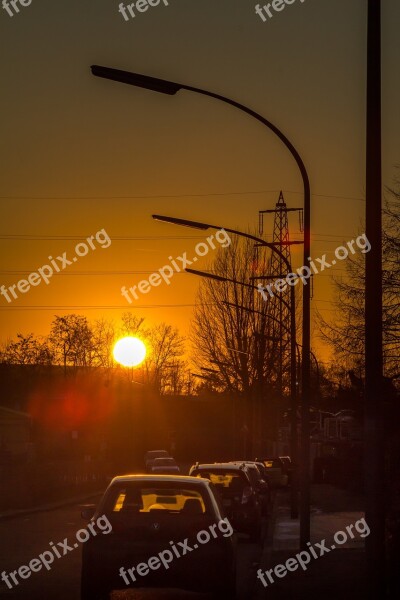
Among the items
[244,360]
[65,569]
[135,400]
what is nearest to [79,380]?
[135,400]

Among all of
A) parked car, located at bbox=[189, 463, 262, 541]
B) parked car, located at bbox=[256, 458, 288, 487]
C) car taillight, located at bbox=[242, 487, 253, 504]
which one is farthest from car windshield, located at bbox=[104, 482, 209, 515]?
parked car, located at bbox=[256, 458, 288, 487]

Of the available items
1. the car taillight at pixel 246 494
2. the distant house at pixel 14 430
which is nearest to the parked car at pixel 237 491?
the car taillight at pixel 246 494

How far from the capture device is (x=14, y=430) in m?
67.4

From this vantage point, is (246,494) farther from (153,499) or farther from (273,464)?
(273,464)

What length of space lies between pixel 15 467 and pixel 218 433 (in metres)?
59.5

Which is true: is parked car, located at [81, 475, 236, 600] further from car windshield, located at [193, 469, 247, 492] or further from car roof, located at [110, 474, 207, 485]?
car windshield, located at [193, 469, 247, 492]

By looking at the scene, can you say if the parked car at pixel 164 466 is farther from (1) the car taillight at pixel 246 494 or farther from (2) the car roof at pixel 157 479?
(2) the car roof at pixel 157 479

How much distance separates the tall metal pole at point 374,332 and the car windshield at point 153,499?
4.17m

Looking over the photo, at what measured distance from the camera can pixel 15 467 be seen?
40.2 metres

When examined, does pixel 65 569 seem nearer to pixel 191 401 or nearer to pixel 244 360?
pixel 244 360

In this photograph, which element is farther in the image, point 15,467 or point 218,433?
point 218,433

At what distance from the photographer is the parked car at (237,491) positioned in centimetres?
2442

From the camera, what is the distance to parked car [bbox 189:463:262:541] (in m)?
24.4

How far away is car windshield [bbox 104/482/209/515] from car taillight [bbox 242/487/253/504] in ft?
39.7
